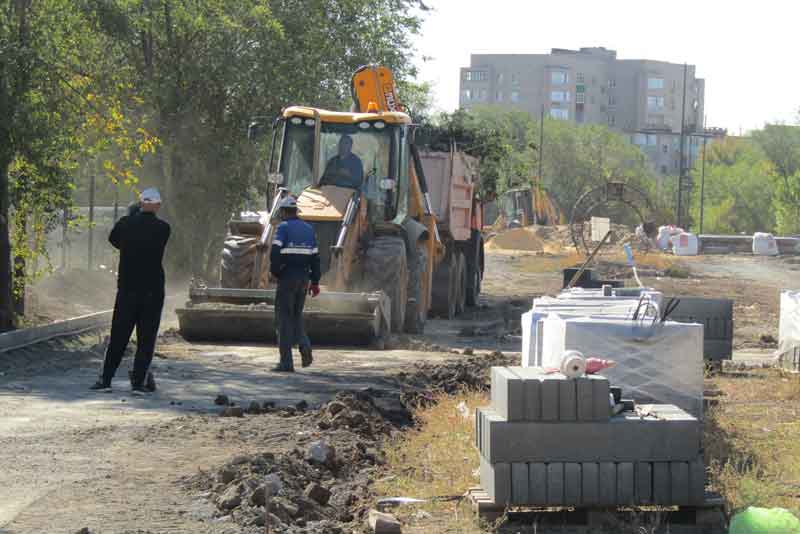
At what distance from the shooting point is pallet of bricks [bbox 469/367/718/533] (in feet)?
24.7

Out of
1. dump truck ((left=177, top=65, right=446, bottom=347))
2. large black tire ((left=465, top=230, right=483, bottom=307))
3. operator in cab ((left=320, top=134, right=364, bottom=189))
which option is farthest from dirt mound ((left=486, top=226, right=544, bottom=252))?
operator in cab ((left=320, top=134, right=364, bottom=189))

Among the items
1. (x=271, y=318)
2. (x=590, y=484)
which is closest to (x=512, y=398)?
(x=590, y=484)

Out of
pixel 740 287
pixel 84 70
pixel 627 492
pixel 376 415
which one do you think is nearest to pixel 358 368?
pixel 376 415

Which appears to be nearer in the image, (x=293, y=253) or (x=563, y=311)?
(x=563, y=311)

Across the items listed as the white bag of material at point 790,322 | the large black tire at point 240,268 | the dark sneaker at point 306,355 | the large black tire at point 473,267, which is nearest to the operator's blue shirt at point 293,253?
the dark sneaker at point 306,355

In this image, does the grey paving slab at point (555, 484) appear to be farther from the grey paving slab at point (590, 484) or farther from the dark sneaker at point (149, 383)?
the dark sneaker at point (149, 383)

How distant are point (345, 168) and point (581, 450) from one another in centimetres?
1165

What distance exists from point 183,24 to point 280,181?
768 cm

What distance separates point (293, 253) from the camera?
14648 mm

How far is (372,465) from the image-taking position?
29.8 ft

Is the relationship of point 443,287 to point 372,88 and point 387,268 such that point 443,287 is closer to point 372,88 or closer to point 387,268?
point 372,88

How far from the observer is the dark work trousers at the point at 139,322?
40.9ft

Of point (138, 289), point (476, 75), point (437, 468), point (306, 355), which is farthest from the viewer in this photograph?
point (476, 75)

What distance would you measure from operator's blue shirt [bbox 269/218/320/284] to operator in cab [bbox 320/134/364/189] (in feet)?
13.6
